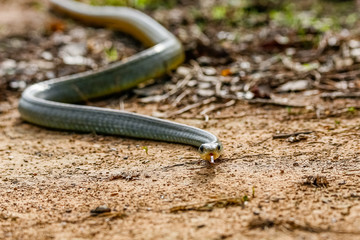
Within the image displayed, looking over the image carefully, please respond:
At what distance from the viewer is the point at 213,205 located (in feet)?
10.2

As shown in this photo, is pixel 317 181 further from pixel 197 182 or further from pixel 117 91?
pixel 117 91

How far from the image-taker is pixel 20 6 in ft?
36.6

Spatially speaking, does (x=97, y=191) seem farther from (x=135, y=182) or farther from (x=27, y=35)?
(x=27, y=35)

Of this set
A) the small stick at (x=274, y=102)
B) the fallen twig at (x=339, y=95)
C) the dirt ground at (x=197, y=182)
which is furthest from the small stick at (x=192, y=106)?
the fallen twig at (x=339, y=95)

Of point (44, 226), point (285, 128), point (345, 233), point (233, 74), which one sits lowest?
point (44, 226)

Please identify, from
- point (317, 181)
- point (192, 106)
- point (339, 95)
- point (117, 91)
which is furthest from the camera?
point (117, 91)

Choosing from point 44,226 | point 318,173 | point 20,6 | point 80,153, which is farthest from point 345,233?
point 20,6

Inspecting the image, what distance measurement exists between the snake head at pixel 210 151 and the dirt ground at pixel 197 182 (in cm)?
9

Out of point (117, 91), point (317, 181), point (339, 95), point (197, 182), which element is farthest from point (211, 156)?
point (117, 91)

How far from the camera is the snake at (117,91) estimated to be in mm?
4414

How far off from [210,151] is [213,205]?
2.31ft

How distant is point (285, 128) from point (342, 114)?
0.71m

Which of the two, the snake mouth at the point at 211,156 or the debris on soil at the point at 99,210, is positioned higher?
the snake mouth at the point at 211,156

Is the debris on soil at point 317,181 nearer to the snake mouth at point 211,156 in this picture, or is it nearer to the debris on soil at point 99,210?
the snake mouth at point 211,156
